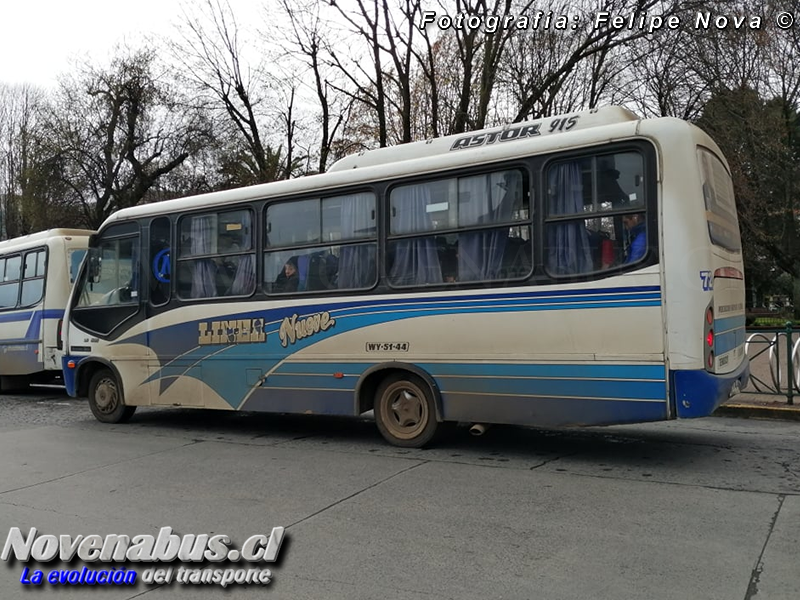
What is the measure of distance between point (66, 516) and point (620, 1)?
17614mm

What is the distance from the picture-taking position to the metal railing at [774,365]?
10.5 m

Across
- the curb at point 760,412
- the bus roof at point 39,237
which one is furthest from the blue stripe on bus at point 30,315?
the curb at point 760,412

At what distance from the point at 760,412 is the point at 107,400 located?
30.5 feet

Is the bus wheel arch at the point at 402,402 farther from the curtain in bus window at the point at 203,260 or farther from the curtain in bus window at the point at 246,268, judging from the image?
the curtain in bus window at the point at 203,260

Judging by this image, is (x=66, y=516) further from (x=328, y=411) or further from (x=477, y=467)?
(x=477, y=467)

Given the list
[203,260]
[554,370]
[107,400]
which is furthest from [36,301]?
[554,370]

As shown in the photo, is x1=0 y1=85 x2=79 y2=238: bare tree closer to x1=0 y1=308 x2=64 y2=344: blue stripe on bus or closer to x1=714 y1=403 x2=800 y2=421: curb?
x1=0 y1=308 x2=64 y2=344: blue stripe on bus

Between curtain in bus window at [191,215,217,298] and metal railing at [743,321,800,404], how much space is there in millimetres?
7541

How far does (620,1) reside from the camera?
18328 mm

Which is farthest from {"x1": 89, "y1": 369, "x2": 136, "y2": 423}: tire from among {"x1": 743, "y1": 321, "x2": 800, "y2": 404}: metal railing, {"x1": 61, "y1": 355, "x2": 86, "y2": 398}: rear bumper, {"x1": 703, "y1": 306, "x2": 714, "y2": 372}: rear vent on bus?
{"x1": 743, "y1": 321, "x2": 800, "y2": 404}: metal railing

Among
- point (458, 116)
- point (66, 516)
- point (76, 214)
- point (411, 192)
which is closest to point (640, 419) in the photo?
point (411, 192)

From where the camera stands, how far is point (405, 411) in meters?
7.99

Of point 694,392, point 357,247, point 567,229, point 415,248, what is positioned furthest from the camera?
point 357,247

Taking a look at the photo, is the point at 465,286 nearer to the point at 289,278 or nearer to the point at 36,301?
the point at 289,278
